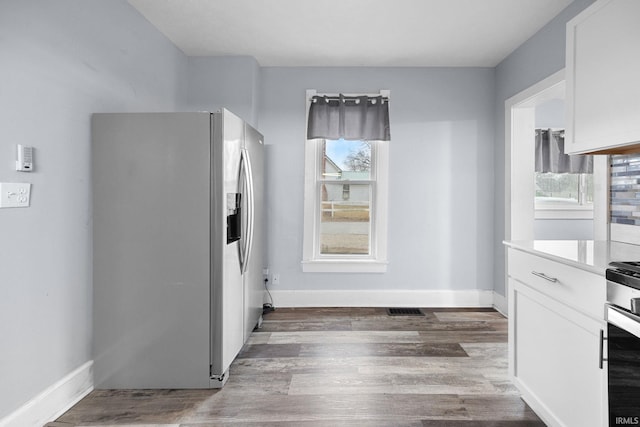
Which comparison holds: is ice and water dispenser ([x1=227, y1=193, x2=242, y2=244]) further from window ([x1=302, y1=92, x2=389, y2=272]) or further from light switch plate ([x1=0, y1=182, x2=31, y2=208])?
window ([x1=302, y1=92, x2=389, y2=272])

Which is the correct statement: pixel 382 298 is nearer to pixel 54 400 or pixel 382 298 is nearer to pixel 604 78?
pixel 604 78

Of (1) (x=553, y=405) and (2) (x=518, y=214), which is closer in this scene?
(1) (x=553, y=405)

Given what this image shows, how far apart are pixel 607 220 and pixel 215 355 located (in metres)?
2.60

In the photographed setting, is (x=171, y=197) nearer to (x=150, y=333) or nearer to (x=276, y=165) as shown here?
(x=150, y=333)

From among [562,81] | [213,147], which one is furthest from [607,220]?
[213,147]

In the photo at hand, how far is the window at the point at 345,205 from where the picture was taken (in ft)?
13.3

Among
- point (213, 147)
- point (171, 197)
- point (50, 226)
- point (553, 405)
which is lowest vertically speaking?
point (553, 405)

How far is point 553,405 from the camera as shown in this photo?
1.83m

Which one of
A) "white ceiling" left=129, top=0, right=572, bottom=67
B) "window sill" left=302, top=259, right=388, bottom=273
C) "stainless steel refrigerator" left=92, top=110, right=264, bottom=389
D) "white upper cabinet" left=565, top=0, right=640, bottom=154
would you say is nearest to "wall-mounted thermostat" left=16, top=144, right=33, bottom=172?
"stainless steel refrigerator" left=92, top=110, right=264, bottom=389

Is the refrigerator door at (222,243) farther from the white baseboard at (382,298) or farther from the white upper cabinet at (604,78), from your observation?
the white upper cabinet at (604,78)

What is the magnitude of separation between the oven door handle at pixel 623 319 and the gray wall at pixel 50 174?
256 cm

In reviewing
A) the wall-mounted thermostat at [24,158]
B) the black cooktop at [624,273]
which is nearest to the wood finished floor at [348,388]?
the black cooktop at [624,273]

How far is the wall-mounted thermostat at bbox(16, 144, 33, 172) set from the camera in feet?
6.01

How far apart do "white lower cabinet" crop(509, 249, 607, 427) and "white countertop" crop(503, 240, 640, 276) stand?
4 centimetres
